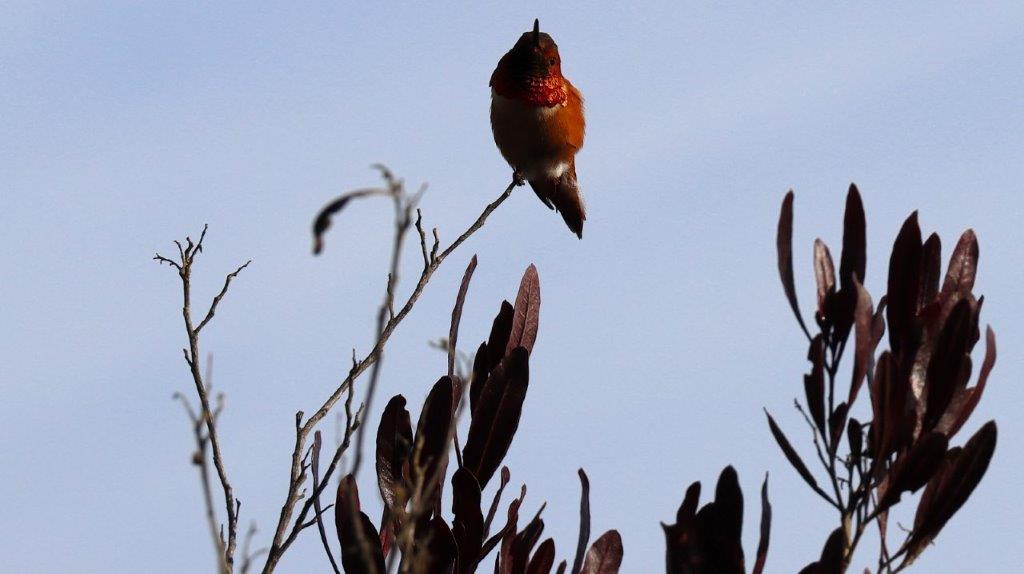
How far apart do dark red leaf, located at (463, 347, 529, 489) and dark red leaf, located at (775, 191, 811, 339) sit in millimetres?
449

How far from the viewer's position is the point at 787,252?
2.09 m

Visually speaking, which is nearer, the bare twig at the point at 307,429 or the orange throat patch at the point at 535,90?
the bare twig at the point at 307,429

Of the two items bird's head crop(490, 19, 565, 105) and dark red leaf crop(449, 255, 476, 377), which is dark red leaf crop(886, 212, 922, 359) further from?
bird's head crop(490, 19, 565, 105)

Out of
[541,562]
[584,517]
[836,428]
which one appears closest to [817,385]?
[836,428]

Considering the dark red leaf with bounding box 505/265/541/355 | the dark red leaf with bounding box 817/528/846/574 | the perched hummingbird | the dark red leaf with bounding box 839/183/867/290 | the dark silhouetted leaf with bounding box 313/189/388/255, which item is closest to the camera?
the dark silhouetted leaf with bounding box 313/189/388/255

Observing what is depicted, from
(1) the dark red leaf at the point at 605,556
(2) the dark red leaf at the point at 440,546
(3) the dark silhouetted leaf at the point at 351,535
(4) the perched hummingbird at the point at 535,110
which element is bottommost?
(1) the dark red leaf at the point at 605,556

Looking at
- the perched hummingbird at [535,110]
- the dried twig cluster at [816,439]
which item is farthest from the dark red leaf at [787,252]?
the perched hummingbird at [535,110]

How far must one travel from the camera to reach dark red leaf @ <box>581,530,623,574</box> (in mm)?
2094

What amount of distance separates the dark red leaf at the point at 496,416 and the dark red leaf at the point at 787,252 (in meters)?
0.45

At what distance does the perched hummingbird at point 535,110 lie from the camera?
695 centimetres

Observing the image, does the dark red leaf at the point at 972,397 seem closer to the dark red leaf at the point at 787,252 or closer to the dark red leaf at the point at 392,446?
the dark red leaf at the point at 787,252

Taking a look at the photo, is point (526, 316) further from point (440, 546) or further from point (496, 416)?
point (440, 546)

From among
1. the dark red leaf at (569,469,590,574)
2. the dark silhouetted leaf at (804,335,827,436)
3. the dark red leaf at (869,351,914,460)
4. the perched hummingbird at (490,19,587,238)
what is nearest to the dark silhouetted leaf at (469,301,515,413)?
the dark red leaf at (569,469,590,574)

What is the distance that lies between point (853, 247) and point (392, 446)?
2.74 ft
